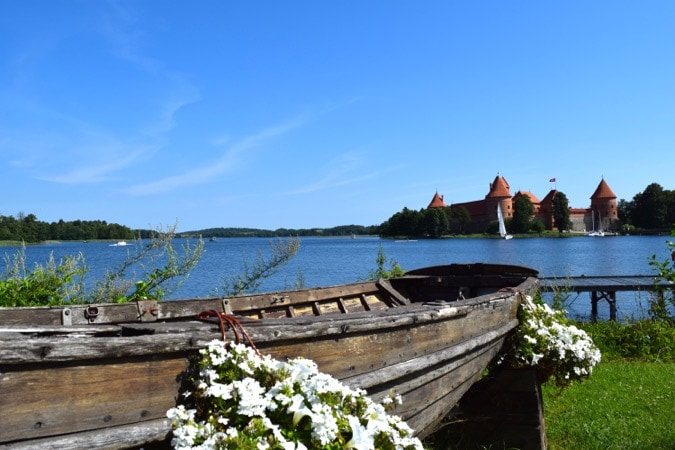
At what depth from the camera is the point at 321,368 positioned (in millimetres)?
3197

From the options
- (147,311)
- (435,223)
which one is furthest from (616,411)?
(435,223)

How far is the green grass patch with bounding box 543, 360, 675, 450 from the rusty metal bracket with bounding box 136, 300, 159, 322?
409 cm

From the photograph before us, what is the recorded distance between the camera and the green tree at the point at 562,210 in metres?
109

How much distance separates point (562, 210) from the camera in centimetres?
10888

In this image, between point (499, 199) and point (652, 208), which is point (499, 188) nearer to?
point (499, 199)

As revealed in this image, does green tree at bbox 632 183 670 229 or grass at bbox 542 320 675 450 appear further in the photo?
green tree at bbox 632 183 670 229

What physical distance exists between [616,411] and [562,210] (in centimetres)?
10986

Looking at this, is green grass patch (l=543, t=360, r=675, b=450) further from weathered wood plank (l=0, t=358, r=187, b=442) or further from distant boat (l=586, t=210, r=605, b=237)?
distant boat (l=586, t=210, r=605, b=237)

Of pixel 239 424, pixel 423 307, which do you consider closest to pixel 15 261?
pixel 423 307

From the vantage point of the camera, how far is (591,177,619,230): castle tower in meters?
113

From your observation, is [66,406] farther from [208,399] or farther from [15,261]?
[15,261]

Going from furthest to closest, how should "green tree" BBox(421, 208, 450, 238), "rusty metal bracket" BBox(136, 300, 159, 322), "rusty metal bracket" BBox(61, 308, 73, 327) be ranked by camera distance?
"green tree" BBox(421, 208, 450, 238), "rusty metal bracket" BBox(136, 300, 159, 322), "rusty metal bracket" BBox(61, 308, 73, 327)

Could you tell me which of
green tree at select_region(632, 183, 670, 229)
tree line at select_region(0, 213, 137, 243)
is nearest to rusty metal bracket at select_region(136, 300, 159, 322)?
tree line at select_region(0, 213, 137, 243)

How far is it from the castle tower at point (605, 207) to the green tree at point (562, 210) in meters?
8.44
